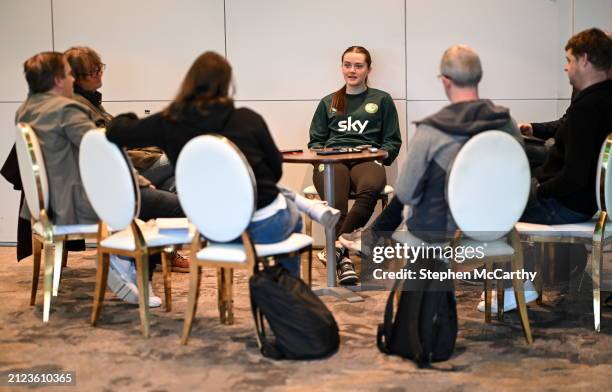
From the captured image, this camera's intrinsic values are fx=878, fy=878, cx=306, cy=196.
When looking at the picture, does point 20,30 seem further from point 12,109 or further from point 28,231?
point 28,231

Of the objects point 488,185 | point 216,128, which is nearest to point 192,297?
point 216,128

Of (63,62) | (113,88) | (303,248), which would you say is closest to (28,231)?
(63,62)

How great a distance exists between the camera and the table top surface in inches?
180

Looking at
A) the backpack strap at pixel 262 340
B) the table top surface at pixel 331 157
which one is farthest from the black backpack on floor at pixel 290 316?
the table top surface at pixel 331 157

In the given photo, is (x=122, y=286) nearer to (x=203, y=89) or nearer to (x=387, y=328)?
(x=203, y=89)

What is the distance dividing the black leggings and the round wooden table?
0.37 m

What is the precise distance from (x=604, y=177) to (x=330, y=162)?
4.61ft

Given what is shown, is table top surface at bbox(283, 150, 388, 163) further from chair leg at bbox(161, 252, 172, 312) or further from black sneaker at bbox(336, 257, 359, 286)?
chair leg at bbox(161, 252, 172, 312)

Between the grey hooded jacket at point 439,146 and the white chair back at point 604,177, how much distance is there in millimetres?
495

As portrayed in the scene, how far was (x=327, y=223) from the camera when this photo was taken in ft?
13.3

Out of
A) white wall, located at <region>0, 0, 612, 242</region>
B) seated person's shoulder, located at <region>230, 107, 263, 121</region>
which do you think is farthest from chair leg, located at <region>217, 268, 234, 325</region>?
white wall, located at <region>0, 0, 612, 242</region>

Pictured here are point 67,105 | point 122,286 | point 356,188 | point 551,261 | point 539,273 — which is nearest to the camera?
point 67,105

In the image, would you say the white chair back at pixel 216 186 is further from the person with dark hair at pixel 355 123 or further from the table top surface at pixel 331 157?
the person with dark hair at pixel 355 123

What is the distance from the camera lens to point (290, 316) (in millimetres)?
3561
